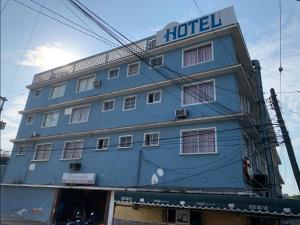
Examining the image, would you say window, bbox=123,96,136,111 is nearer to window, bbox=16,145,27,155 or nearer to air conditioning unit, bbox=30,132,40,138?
air conditioning unit, bbox=30,132,40,138

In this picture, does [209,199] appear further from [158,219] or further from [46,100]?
[46,100]

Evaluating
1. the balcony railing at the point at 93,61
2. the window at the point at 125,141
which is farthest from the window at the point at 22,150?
the window at the point at 125,141

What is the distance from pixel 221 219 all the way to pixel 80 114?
15.3 metres

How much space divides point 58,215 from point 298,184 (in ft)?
58.6

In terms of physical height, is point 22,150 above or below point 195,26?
below

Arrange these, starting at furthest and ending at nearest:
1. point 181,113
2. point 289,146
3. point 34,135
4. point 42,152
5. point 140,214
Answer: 1. point 34,135
2. point 42,152
3. point 181,113
4. point 140,214
5. point 289,146

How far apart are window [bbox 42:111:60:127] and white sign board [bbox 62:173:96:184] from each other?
631 centimetres

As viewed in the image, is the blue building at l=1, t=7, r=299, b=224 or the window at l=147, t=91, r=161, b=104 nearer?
the blue building at l=1, t=7, r=299, b=224

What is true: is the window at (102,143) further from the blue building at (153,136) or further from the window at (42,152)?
the window at (42,152)

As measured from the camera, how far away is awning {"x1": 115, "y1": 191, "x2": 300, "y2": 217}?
1045 cm

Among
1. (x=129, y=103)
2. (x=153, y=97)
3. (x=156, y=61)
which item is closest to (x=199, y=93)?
(x=153, y=97)

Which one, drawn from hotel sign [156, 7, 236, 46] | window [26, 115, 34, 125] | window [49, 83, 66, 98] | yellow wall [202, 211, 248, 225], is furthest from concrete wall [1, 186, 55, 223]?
hotel sign [156, 7, 236, 46]

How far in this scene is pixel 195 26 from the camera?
18.7 m

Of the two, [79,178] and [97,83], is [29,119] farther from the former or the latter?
[79,178]
